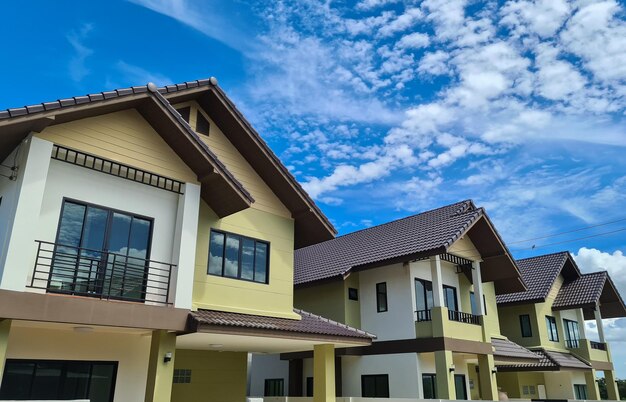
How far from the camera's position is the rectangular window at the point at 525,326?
24.0 metres

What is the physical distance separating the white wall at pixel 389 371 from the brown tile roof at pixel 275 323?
150 inches

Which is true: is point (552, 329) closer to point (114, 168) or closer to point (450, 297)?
point (450, 297)

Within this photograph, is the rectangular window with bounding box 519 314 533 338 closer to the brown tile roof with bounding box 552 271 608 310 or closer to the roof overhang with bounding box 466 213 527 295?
the brown tile roof with bounding box 552 271 608 310

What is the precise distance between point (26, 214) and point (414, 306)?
12270 mm

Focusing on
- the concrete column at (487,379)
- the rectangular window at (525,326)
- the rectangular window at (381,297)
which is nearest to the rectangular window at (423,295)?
the rectangular window at (381,297)

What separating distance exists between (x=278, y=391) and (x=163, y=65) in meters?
12.7

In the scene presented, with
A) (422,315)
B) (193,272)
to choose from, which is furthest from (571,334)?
(193,272)

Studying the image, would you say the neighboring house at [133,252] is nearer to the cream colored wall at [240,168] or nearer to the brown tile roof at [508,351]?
the cream colored wall at [240,168]

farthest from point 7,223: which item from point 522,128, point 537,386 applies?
point 537,386

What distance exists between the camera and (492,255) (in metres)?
19.5

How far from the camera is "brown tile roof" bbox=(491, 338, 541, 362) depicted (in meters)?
19.1

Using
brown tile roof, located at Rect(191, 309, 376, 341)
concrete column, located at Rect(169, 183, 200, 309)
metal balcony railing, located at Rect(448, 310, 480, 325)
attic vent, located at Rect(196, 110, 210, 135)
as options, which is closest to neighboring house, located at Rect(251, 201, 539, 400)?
metal balcony railing, located at Rect(448, 310, 480, 325)

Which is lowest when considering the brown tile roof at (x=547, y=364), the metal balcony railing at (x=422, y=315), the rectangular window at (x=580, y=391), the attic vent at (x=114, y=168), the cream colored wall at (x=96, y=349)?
the rectangular window at (x=580, y=391)

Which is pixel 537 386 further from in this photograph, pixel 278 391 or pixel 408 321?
pixel 278 391
